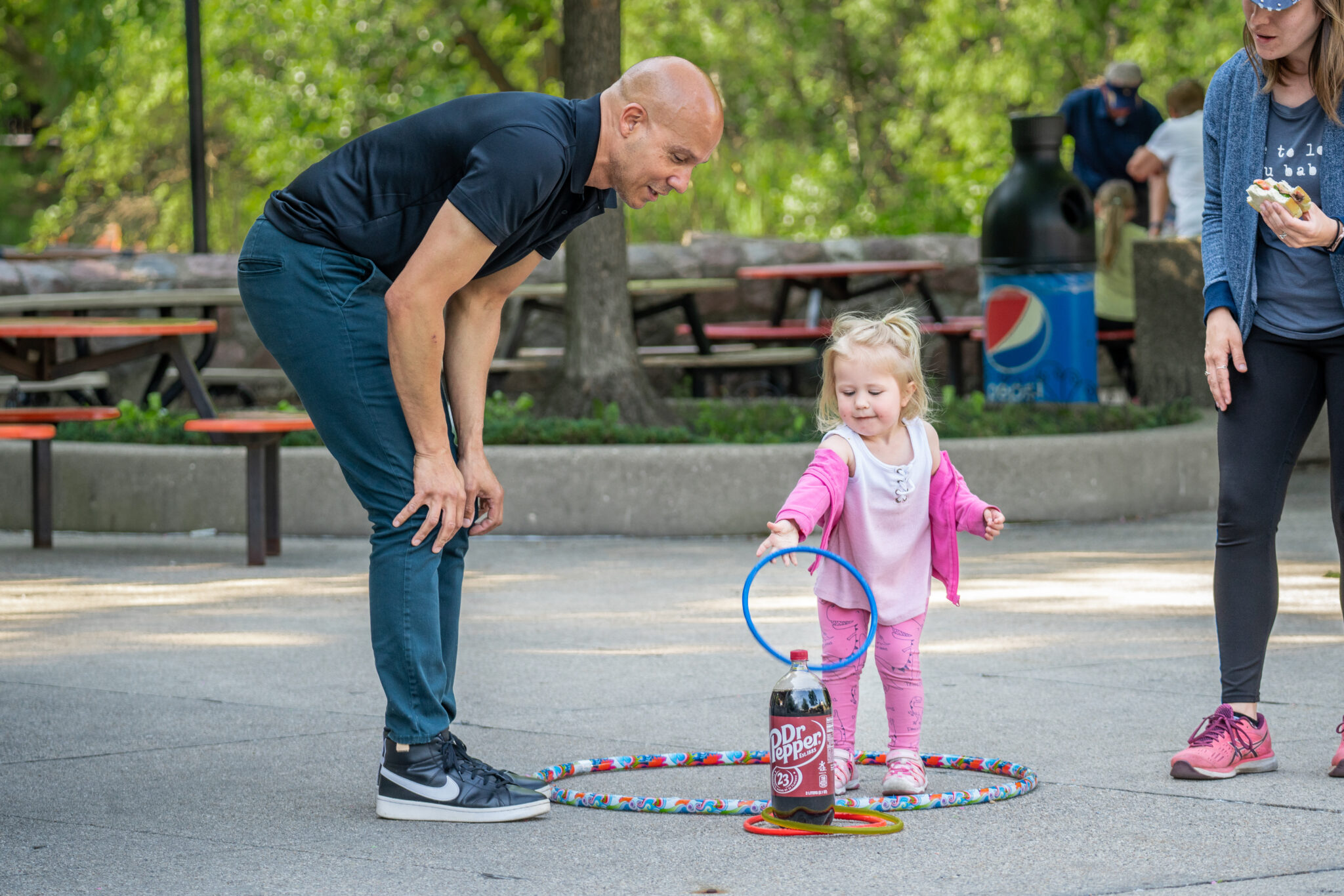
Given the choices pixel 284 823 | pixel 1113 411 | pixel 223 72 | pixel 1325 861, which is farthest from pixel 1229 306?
pixel 223 72

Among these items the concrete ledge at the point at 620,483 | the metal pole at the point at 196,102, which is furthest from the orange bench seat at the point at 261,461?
the metal pole at the point at 196,102

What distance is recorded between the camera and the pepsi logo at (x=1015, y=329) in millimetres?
9523

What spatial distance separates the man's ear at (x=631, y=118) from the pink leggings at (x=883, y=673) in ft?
3.87

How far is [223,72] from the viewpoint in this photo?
80.6 ft

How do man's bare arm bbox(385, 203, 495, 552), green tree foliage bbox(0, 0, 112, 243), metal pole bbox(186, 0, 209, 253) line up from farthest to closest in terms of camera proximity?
green tree foliage bbox(0, 0, 112, 243)
metal pole bbox(186, 0, 209, 253)
man's bare arm bbox(385, 203, 495, 552)

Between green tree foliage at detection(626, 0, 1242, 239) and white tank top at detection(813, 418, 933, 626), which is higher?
green tree foliage at detection(626, 0, 1242, 239)

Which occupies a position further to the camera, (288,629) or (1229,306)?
(288,629)

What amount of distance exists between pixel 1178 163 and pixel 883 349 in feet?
26.7

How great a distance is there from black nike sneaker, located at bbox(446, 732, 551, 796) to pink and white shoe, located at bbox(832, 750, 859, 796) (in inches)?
25.8

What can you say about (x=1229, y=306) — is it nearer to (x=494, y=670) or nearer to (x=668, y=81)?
(x=668, y=81)

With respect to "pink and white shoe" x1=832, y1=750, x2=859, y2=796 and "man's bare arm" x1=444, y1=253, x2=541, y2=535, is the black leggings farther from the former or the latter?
"man's bare arm" x1=444, y1=253, x2=541, y2=535

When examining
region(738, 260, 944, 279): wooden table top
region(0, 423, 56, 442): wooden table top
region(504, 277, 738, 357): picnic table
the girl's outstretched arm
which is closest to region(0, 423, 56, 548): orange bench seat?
region(0, 423, 56, 442): wooden table top

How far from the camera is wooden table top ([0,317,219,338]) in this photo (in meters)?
6.92

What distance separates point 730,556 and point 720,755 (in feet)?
11.5
